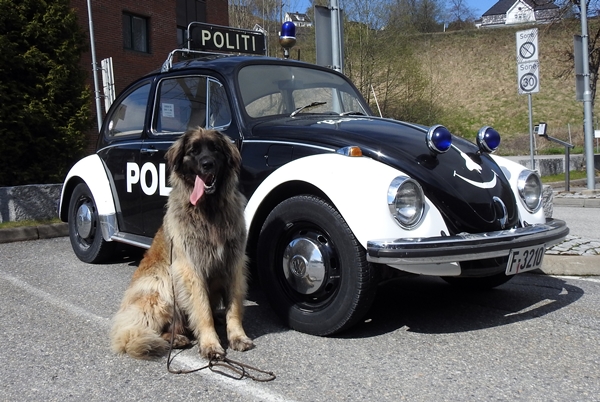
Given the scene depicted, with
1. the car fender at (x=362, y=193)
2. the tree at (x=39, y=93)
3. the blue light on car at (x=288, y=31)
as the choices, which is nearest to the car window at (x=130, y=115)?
the blue light on car at (x=288, y=31)

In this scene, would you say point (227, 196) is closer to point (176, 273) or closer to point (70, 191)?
point (176, 273)

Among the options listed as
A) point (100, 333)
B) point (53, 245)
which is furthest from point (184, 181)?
point (53, 245)

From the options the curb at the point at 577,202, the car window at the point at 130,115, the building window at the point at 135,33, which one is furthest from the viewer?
the building window at the point at 135,33

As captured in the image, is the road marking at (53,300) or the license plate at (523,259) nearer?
the license plate at (523,259)

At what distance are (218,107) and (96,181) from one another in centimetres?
205

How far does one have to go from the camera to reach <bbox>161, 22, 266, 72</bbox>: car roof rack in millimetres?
5984

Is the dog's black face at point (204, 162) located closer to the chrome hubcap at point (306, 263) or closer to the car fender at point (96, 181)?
the chrome hubcap at point (306, 263)

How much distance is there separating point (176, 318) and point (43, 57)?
896 cm

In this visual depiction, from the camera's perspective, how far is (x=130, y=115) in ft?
19.9

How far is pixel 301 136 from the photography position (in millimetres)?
4125

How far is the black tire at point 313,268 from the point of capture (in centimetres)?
358

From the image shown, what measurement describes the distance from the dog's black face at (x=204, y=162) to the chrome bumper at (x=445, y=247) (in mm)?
1012

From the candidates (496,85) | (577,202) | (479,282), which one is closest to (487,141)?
(479,282)

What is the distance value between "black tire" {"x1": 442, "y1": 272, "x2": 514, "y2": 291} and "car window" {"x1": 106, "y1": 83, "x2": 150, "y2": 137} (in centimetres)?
330
